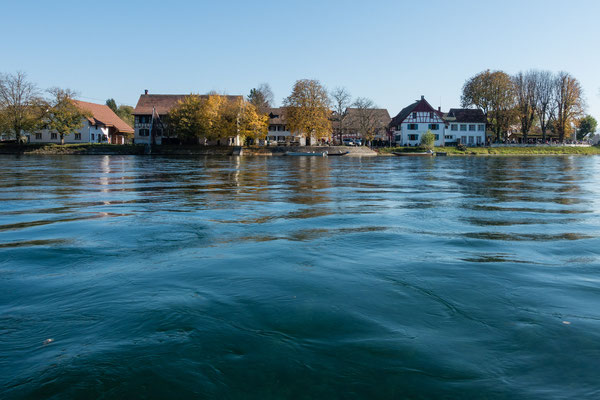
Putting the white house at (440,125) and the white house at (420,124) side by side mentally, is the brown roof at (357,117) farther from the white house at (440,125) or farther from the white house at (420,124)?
the white house at (420,124)

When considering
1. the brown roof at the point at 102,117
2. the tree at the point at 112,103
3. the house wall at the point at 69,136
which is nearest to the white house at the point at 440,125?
the brown roof at the point at 102,117

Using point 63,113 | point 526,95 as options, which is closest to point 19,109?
point 63,113

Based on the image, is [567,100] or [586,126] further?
[586,126]

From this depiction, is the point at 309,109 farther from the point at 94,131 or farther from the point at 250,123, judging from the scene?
the point at 94,131

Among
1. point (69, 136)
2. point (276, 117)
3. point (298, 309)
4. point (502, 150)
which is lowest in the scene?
point (298, 309)

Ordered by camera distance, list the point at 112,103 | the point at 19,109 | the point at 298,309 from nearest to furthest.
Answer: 1. the point at 298,309
2. the point at 19,109
3. the point at 112,103

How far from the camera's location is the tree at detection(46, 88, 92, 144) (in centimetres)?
8200

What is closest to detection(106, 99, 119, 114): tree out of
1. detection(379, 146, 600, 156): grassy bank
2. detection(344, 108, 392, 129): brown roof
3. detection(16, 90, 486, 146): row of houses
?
detection(16, 90, 486, 146): row of houses

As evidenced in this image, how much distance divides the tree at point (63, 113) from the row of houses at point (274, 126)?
5.57m

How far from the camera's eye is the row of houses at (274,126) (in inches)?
3681

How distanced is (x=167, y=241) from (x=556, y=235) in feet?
26.0

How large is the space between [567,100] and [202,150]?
262ft

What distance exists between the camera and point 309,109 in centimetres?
8612

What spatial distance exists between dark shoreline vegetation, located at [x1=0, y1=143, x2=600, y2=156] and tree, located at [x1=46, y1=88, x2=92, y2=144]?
12.0 feet
